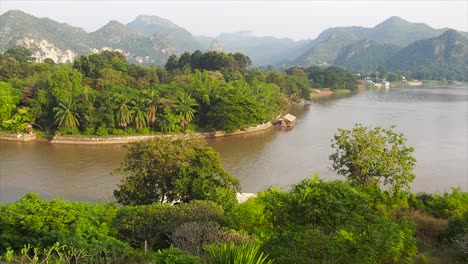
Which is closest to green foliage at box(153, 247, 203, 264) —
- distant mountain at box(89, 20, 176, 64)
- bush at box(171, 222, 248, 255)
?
bush at box(171, 222, 248, 255)

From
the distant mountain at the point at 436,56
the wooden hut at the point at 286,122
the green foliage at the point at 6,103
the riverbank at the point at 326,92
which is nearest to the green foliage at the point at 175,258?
the green foliage at the point at 6,103

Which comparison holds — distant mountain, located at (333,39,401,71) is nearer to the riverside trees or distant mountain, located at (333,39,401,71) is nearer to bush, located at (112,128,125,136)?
the riverside trees

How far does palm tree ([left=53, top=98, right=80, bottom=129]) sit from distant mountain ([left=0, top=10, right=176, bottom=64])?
78826 mm

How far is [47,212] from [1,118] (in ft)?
67.5

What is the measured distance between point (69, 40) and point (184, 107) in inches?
4375

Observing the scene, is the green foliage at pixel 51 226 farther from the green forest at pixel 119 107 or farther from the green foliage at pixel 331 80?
the green foliage at pixel 331 80

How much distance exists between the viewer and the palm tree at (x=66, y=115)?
25797 millimetres

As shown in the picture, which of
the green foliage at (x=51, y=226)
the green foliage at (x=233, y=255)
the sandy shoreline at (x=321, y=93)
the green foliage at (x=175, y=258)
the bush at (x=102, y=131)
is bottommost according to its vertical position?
the sandy shoreline at (x=321, y=93)

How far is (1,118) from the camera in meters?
26.6

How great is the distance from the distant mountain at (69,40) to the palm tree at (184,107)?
80.3m

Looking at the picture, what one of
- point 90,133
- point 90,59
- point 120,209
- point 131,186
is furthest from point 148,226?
point 90,59

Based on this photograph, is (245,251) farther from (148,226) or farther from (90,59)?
(90,59)

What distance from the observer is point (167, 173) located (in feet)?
41.7

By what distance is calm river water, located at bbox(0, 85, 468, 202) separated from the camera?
1784cm
